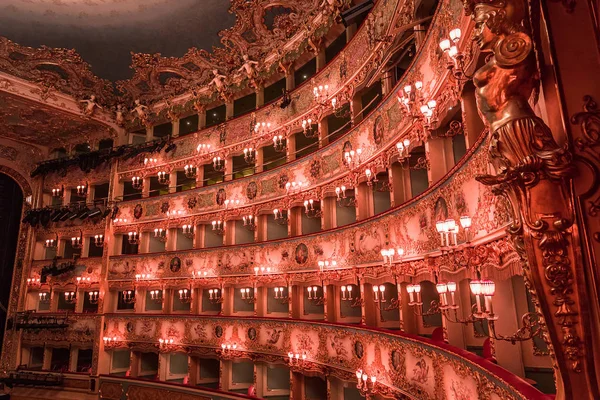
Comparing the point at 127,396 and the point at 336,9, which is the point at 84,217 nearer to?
the point at 127,396

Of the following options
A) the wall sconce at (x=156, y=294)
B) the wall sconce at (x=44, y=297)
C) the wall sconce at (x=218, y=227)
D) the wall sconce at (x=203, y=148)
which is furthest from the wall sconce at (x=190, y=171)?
the wall sconce at (x=44, y=297)

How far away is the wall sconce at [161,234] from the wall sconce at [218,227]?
300 cm

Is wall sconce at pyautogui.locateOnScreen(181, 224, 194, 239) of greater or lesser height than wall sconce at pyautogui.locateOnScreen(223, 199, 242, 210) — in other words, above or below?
below

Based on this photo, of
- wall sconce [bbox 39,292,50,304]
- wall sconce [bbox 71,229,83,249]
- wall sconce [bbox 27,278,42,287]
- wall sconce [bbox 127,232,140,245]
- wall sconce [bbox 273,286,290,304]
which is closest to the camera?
wall sconce [bbox 273,286,290,304]

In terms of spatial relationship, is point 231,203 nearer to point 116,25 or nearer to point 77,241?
point 116,25

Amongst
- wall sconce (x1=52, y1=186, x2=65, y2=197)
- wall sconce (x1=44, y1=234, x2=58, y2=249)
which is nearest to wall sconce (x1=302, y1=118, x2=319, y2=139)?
wall sconce (x1=52, y1=186, x2=65, y2=197)

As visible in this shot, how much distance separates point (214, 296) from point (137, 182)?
7.47 meters

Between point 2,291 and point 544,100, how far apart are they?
1099 inches

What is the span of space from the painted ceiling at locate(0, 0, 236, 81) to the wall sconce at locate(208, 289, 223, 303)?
35.6ft

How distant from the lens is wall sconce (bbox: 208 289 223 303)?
57.4 ft

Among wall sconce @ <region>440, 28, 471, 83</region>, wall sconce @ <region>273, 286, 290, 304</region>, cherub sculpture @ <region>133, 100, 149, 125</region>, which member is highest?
cherub sculpture @ <region>133, 100, 149, 125</region>

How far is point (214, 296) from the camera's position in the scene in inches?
734

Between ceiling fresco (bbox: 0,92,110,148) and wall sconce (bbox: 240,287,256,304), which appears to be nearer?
wall sconce (bbox: 240,287,256,304)

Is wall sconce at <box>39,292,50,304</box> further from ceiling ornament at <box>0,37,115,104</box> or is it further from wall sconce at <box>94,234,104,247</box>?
ceiling ornament at <box>0,37,115,104</box>
